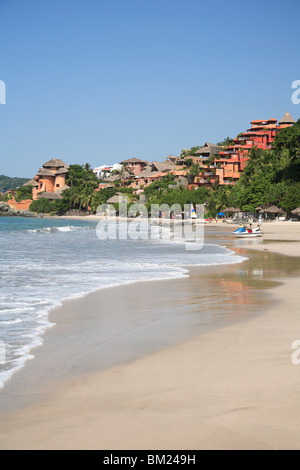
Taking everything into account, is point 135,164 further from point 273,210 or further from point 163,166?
point 273,210

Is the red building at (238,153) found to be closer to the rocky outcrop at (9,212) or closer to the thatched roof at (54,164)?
the rocky outcrop at (9,212)

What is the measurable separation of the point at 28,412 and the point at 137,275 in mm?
10190

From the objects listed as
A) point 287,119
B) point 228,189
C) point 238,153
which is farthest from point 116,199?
Result: point 287,119

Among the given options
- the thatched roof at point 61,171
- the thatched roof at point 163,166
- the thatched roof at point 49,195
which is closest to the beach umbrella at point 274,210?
the thatched roof at point 163,166

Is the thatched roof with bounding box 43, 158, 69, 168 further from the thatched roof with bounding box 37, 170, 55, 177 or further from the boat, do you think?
the boat

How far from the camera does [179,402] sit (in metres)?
4.45

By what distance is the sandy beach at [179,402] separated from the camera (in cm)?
376

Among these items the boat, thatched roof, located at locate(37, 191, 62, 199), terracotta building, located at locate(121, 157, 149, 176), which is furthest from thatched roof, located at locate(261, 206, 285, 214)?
terracotta building, located at locate(121, 157, 149, 176)

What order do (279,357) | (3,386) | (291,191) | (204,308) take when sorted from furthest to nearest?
(291,191) < (204,308) < (279,357) < (3,386)

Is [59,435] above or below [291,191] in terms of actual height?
below

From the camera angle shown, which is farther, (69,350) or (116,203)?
(116,203)

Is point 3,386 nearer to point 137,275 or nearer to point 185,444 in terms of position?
point 185,444

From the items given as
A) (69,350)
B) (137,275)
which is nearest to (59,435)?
(69,350)

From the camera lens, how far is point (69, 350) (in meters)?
6.47
